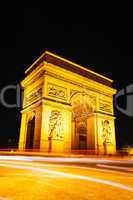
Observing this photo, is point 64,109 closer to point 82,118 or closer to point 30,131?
point 30,131

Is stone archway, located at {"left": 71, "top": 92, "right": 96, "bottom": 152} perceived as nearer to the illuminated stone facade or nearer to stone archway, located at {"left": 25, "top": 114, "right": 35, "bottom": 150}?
the illuminated stone facade

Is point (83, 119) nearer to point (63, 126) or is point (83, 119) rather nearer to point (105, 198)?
point (63, 126)

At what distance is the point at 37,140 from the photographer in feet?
52.5

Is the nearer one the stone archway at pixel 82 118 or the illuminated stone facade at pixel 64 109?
the illuminated stone facade at pixel 64 109

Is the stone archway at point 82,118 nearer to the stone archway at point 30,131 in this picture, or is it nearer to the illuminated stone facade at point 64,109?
the illuminated stone facade at point 64,109

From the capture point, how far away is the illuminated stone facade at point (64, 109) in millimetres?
16734

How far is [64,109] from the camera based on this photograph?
1812cm

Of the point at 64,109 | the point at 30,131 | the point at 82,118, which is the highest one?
the point at 64,109


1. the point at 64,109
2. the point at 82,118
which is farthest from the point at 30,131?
the point at 82,118

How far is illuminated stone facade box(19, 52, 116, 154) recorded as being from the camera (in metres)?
16.7

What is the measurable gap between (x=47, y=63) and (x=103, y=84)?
317 inches

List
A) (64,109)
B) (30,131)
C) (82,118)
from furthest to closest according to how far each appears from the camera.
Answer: (82,118) < (30,131) < (64,109)

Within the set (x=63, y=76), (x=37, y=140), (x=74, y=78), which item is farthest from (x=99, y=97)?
(x=37, y=140)

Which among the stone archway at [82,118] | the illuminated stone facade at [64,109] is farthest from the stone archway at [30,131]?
the stone archway at [82,118]
